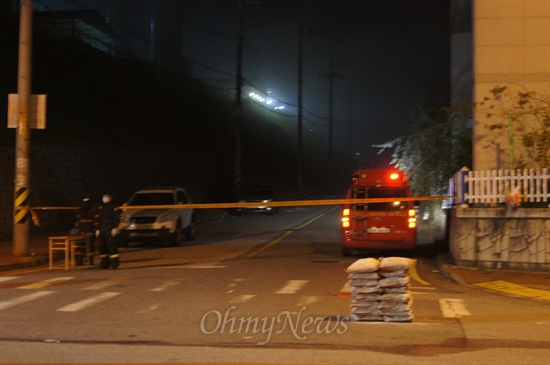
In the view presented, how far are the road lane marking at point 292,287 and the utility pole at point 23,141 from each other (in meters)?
7.53

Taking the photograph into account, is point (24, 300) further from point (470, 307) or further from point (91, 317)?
point (470, 307)

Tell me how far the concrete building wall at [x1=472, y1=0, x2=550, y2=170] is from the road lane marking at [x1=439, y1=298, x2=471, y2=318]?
23.1ft

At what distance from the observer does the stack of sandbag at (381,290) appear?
9.12 m

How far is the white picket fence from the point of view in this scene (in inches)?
576

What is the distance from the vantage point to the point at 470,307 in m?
10.5

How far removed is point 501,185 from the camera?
14969 millimetres

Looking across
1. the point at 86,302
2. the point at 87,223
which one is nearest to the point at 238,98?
the point at 87,223

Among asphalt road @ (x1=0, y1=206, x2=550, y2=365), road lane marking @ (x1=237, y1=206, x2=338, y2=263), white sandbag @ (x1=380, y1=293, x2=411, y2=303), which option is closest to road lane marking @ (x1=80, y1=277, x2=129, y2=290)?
asphalt road @ (x1=0, y1=206, x2=550, y2=365)

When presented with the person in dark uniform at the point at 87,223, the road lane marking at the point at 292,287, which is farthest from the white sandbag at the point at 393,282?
the person in dark uniform at the point at 87,223

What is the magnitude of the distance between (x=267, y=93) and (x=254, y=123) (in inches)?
571

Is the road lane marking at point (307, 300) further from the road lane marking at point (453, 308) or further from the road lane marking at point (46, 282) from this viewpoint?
the road lane marking at point (46, 282)

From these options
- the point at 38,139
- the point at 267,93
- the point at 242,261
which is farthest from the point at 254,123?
the point at 242,261

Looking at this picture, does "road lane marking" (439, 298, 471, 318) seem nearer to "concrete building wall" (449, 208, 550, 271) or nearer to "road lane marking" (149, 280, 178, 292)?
"concrete building wall" (449, 208, 550, 271)

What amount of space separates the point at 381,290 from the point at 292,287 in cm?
359
